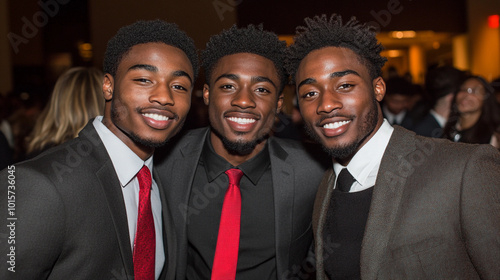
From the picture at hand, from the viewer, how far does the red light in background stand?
28.3 feet

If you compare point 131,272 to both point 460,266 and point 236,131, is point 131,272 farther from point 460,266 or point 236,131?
point 460,266

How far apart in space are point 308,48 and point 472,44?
337 inches

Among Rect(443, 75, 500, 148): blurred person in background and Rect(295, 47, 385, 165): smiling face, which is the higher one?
Rect(295, 47, 385, 165): smiling face

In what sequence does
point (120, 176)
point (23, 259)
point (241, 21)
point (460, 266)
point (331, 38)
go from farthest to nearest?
point (241, 21), point (331, 38), point (120, 176), point (460, 266), point (23, 259)

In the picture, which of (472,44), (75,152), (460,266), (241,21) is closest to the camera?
(460,266)

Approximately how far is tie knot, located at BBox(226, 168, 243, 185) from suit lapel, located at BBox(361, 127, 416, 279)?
0.81m

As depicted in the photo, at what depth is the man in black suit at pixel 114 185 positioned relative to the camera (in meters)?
1.35

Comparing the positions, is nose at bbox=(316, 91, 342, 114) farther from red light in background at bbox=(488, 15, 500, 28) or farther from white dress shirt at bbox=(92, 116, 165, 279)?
red light in background at bbox=(488, 15, 500, 28)

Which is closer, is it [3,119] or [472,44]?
[3,119]

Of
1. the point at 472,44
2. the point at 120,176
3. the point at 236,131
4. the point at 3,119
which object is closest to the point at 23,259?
the point at 120,176

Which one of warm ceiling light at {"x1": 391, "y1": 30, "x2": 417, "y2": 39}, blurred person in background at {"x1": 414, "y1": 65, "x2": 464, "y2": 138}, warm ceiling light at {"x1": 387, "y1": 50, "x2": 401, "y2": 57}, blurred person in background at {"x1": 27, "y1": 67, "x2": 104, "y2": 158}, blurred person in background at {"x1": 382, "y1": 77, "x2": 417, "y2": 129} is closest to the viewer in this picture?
blurred person in background at {"x1": 27, "y1": 67, "x2": 104, "y2": 158}

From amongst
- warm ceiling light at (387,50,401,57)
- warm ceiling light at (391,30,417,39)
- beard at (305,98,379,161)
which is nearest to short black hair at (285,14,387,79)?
beard at (305,98,379,161)

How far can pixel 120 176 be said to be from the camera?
1.75 meters

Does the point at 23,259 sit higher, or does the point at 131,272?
the point at 23,259
